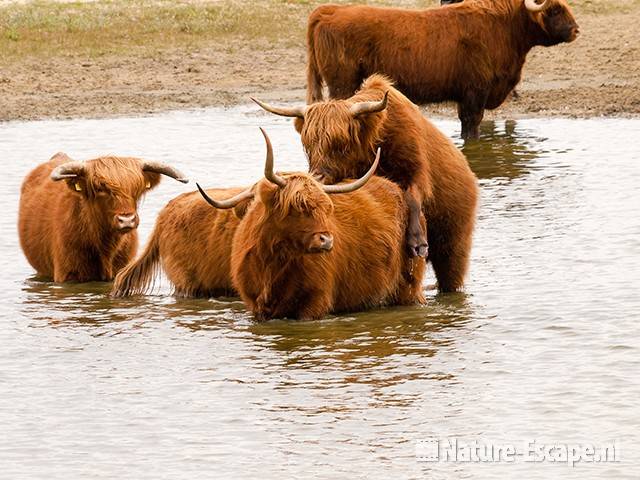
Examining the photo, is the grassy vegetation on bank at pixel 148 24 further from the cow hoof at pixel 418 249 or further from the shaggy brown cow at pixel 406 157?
the cow hoof at pixel 418 249

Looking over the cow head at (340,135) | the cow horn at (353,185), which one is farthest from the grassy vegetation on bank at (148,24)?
the cow horn at (353,185)

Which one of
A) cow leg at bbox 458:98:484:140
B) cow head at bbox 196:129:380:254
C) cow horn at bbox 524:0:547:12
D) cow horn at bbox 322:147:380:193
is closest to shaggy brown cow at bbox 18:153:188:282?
cow head at bbox 196:129:380:254

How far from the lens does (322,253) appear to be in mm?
7203

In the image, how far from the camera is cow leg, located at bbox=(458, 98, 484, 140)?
44.4ft

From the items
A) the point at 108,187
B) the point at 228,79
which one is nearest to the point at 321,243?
the point at 108,187

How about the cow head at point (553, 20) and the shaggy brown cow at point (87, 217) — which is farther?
the cow head at point (553, 20)

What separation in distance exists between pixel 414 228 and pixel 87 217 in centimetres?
195

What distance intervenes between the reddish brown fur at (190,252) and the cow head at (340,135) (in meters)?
0.53

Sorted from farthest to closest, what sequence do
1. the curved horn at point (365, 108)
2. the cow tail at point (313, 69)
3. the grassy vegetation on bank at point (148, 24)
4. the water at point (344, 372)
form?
the grassy vegetation on bank at point (148, 24), the cow tail at point (313, 69), the curved horn at point (365, 108), the water at point (344, 372)

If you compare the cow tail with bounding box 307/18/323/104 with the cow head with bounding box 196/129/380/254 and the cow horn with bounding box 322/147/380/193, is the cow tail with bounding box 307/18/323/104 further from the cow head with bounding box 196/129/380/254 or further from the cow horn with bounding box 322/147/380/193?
the cow head with bounding box 196/129/380/254

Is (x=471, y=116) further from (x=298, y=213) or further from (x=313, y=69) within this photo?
(x=298, y=213)

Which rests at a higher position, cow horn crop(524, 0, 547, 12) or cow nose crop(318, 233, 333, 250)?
cow horn crop(524, 0, 547, 12)

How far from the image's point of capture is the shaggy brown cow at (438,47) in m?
13.2

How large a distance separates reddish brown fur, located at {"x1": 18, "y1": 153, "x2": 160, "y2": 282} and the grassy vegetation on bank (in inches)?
352
